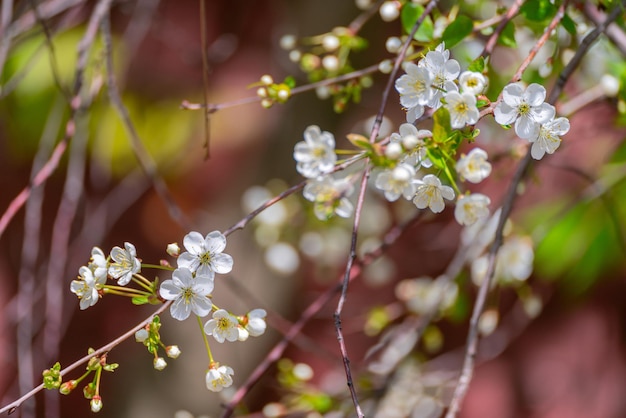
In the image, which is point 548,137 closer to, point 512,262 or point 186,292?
point 186,292

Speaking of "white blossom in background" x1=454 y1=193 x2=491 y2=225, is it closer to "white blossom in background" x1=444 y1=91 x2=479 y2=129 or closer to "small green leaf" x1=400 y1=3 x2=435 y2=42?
"white blossom in background" x1=444 y1=91 x2=479 y2=129

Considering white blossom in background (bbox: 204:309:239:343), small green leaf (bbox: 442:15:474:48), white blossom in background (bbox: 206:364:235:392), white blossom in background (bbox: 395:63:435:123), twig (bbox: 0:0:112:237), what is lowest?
white blossom in background (bbox: 206:364:235:392)

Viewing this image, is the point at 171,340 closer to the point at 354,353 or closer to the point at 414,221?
the point at 414,221

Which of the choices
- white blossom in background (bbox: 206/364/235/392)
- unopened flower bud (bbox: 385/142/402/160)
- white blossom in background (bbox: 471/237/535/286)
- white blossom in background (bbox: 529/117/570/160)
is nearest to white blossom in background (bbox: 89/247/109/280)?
white blossom in background (bbox: 206/364/235/392)

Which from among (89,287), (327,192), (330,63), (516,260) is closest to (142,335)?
(89,287)

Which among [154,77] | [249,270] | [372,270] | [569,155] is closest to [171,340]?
[249,270]
